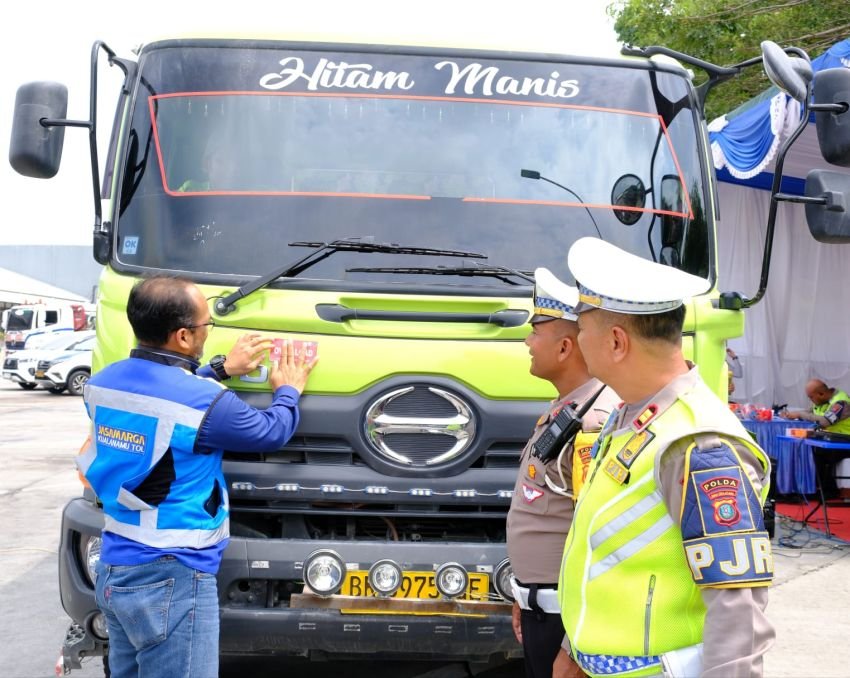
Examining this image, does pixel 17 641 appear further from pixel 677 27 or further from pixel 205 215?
pixel 677 27

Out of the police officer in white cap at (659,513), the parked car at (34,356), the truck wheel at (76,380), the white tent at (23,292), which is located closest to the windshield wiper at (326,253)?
the police officer in white cap at (659,513)

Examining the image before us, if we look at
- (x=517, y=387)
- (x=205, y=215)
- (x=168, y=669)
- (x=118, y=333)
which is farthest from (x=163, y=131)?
(x=168, y=669)

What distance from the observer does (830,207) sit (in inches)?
155

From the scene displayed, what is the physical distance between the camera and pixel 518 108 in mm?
4305

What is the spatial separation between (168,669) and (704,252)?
2.68m

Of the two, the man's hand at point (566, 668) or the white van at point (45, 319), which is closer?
the man's hand at point (566, 668)

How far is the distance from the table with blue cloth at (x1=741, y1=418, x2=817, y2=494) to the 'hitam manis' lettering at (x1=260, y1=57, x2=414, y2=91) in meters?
7.07

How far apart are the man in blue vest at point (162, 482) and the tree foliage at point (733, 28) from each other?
35.8ft

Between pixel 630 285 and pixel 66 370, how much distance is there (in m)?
26.7

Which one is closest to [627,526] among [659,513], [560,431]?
[659,513]

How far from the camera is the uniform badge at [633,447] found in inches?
76.9

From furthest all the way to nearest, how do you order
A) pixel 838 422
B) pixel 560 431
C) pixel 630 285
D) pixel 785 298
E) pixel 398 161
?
1. pixel 785 298
2. pixel 838 422
3. pixel 398 161
4. pixel 560 431
5. pixel 630 285

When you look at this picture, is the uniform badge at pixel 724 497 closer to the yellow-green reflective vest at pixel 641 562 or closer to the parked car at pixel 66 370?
the yellow-green reflective vest at pixel 641 562

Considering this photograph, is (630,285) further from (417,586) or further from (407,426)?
(417,586)
